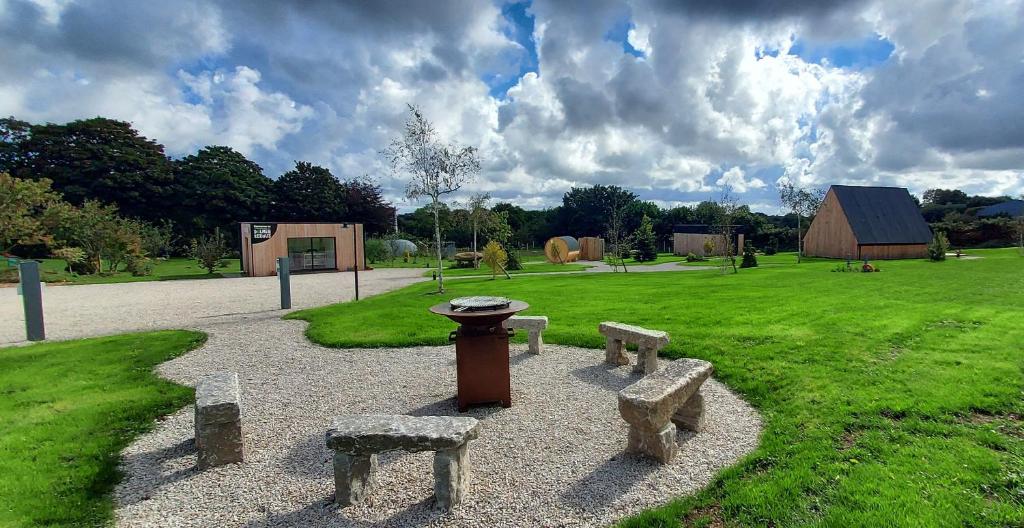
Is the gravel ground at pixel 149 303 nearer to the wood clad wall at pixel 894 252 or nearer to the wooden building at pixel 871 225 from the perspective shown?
the wooden building at pixel 871 225

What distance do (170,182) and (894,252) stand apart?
6359cm

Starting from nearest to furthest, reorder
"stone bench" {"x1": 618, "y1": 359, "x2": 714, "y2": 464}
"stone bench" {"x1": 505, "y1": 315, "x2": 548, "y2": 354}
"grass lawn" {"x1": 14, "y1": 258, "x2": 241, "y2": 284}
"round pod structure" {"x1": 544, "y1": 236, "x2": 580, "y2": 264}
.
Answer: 1. "stone bench" {"x1": 618, "y1": 359, "x2": 714, "y2": 464}
2. "stone bench" {"x1": 505, "y1": 315, "x2": 548, "y2": 354}
3. "grass lawn" {"x1": 14, "y1": 258, "x2": 241, "y2": 284}
4. "round pod structure" {"x1": 544, "y1": 236, "x2": 580, "y2": 264}

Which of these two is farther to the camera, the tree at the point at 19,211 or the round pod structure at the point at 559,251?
the round pod structure at the point at 559,251

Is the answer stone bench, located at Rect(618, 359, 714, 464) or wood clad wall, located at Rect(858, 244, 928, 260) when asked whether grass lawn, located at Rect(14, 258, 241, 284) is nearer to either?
stone bench, located at Rect(618, 359, 714, 464)

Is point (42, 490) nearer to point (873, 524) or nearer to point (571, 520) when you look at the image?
point (571, 520)

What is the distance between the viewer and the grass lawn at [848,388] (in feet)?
10.5

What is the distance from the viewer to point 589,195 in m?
65.9

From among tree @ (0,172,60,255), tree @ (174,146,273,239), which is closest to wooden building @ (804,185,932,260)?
tree @ (0,172,60,255)

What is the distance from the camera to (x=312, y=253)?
29672 mm

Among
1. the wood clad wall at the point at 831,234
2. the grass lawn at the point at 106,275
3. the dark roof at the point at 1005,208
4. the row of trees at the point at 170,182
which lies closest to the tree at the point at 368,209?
the row of trees at the point at 170,182

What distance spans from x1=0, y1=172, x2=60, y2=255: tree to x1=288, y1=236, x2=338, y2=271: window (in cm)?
1213

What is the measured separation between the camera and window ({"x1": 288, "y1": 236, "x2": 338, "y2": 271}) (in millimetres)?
29078

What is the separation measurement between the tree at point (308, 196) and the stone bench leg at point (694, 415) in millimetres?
52570

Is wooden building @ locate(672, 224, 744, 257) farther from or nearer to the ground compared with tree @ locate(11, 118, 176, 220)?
nearer to the ground
